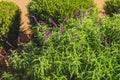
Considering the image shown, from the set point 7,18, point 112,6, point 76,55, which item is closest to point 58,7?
point 7,18

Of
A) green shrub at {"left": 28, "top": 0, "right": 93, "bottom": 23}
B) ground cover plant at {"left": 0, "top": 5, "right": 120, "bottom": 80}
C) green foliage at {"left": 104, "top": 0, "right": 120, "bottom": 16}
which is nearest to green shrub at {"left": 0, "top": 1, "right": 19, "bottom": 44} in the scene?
green shrub at {"left": 28, "top": 0, "right": 93, "bottom": 23}

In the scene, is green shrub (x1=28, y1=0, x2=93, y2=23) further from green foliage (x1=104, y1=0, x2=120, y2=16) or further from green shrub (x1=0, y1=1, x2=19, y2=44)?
green foliage (x1=104, y1=0, x2=120, y2=16)

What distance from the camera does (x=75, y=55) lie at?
5.12 meters

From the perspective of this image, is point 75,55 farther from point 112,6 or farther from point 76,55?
point 112,6

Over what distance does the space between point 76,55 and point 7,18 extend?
9.60ft

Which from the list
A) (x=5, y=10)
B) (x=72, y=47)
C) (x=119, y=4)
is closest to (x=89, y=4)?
(x=119, y=4)

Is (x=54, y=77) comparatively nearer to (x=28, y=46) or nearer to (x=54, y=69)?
(x=54, y=69)

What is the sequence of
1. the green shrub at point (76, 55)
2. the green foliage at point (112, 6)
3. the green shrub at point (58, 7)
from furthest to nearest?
the green foliage at point (112, 6) < the green shrub at point (58, 7) < the green shrub at point (76, 55)

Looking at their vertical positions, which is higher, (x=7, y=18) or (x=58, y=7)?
(x=58, y=7)

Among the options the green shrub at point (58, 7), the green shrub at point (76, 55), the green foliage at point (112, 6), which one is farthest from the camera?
the green foliage at point (112, 6)

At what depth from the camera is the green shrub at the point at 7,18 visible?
7507mm

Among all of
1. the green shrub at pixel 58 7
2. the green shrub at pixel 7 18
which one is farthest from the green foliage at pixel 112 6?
the green shrub at pixel 7 18

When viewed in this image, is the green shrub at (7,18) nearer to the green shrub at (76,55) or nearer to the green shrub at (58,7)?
the green shrub at (58,7)

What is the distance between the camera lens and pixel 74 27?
18.6 ft
